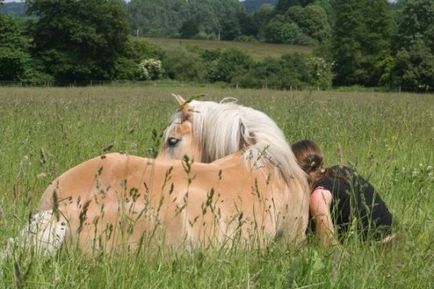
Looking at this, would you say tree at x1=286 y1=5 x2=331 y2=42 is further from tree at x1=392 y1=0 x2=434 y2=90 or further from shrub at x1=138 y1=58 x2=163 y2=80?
shrub at x1=138 y1=58 x2=163 y2=80

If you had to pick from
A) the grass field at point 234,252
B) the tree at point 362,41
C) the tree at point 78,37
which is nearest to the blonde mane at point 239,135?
the grass field at point 234,252

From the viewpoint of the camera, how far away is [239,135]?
3883 mm

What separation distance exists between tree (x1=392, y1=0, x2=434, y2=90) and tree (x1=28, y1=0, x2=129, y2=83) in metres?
29.3

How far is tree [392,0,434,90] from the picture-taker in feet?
180

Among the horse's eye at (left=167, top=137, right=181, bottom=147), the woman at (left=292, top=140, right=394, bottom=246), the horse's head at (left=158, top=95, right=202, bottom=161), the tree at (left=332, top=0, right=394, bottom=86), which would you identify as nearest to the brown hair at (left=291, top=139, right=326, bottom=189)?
the woman at (left=292, top=140, right=394, bottom=246)

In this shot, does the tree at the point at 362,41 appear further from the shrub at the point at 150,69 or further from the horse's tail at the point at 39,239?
the horse's tail at the point at 39,239

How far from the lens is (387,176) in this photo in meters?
5.04

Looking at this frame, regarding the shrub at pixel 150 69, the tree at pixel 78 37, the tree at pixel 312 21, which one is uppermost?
the tree at pixel 312 21

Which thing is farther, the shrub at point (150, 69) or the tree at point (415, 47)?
the shrub at point (150, 69)

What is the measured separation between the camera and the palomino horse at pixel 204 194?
9.53ft

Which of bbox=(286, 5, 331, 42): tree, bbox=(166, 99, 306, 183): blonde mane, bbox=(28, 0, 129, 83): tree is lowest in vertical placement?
bbox=(166, 99, 306, 183): blonde mane

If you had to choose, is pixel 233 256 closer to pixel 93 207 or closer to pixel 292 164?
pixel 93 207

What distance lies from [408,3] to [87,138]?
61656 mm

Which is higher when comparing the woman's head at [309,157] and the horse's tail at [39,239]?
the woman's head at [309,157]
